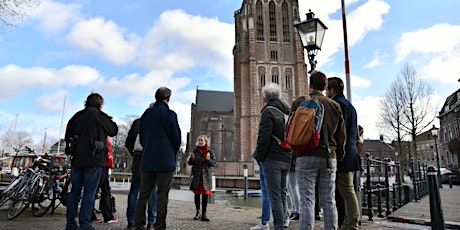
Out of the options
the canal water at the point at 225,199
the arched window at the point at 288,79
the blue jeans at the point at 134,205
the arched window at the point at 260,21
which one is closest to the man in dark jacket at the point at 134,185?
the blue jeans at the point at 134,205

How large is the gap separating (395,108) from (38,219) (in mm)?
25804

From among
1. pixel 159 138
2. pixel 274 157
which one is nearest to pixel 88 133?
pixel 159 138

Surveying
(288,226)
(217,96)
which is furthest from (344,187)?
(217,96)

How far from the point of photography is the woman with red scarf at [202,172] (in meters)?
5.88

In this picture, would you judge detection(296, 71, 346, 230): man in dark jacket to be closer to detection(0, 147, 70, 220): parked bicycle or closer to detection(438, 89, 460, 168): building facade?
detection(0, 147, 70, 220): parked bicycle

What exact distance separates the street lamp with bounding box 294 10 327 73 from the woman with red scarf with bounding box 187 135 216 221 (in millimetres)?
2919

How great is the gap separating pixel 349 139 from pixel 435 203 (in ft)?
3.57

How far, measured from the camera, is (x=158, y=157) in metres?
4.01

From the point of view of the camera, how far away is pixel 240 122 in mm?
46656

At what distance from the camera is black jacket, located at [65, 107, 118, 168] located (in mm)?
4238

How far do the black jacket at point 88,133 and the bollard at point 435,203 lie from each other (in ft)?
13.7

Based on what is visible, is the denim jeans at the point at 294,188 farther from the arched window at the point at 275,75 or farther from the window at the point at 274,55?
the window at the point at 274,55

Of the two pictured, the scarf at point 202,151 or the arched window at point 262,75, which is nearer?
the scarf at point 202,151

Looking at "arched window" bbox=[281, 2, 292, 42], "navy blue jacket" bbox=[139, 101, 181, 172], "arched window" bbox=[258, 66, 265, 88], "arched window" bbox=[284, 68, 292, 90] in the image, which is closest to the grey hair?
"navy blue jacket" bbox=[139, 101, 181, 172]
